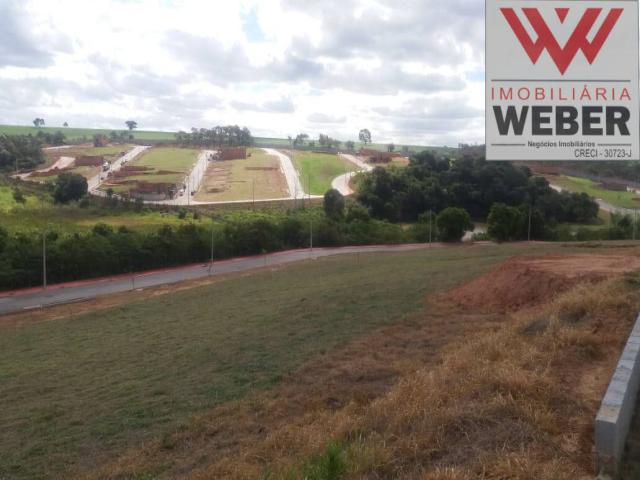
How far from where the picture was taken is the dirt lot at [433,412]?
14.8ft

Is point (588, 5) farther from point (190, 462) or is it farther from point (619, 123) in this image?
point (190, 462)

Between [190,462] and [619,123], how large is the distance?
538cm

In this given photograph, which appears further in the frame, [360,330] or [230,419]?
[360,330]

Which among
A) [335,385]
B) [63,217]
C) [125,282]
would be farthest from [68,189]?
[335,385]

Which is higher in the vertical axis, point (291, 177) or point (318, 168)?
point (318, 168)

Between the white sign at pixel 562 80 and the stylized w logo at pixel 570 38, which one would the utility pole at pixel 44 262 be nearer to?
the white sign at pixel 562 80

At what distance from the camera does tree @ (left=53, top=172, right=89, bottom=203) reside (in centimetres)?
5544

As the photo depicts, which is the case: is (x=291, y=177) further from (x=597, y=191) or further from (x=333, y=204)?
(x=597, y=191)

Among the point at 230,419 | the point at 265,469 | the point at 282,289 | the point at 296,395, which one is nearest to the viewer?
the point at 265,469

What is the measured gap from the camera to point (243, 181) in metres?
67.2

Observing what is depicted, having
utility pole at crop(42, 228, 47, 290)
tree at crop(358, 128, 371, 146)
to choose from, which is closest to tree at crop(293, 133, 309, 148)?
tree at crop(358, 128, 371, 146)

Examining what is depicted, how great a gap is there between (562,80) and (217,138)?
9786cm

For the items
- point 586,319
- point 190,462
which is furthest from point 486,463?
point 586,319

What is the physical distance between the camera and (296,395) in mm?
8727
